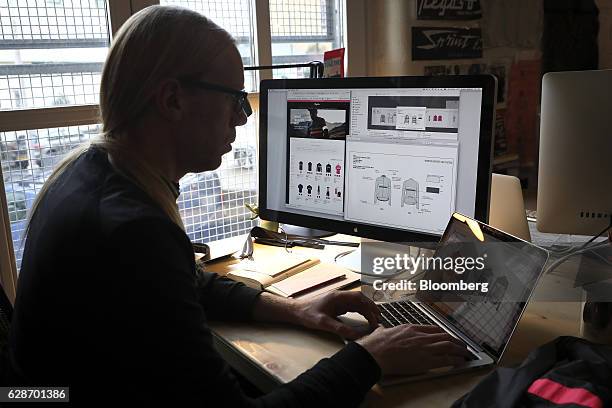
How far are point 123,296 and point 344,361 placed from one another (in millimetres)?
362

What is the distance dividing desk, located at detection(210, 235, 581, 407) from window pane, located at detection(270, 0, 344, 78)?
4.94 feet

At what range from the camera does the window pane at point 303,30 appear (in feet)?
7.79

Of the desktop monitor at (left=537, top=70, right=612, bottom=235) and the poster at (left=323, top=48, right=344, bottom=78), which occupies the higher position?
the poster at (left=323, top=48, right=344, bottom=78)

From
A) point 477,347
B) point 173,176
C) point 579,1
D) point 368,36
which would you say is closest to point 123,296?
point 173,176

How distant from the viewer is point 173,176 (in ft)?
3.41

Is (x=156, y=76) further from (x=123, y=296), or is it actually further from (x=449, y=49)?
(x=449, y=49)

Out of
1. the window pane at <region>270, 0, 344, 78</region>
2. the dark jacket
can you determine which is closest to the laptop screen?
the dark jacket

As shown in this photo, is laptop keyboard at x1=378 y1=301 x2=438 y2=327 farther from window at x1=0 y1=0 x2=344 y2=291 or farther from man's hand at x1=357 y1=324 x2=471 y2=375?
window at x1=0 y1=0 x2=344 y2=291

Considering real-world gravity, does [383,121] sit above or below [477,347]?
above

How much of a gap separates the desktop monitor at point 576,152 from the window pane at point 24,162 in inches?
57.6

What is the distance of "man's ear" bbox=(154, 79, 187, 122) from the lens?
0.93m

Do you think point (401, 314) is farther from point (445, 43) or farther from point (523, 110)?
point (523, 110)
